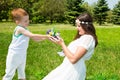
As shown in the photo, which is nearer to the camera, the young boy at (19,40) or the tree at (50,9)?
the young boy at (19,40)

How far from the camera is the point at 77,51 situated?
16.2ft

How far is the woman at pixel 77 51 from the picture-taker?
498 centimetres

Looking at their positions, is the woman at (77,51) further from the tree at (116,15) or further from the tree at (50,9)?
the tree at (116,15)

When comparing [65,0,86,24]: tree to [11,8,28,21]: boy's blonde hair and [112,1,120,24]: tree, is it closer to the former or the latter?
[112,1,120,24]: tree

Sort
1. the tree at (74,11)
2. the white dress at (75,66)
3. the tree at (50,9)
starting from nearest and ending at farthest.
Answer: the white dress at (75,66) < the tree at (74,11) < the tree at (50,9)

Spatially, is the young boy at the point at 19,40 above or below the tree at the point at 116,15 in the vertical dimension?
above

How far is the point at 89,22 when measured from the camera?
517cm

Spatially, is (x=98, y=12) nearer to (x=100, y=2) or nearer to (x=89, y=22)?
(x=100, y=2)

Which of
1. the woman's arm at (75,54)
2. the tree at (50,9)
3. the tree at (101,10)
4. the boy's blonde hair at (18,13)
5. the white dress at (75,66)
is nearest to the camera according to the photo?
the woman's arm at (75,54)

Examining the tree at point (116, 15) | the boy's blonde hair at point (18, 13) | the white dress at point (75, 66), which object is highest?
the boy's blonde hair at point (18, 13)

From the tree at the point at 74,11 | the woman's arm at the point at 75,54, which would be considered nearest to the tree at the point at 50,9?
the tree at the point at 74,11

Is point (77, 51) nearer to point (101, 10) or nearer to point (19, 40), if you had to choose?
point (19, 40)

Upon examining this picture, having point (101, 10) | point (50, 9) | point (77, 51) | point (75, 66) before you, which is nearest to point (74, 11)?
point (50, 9)

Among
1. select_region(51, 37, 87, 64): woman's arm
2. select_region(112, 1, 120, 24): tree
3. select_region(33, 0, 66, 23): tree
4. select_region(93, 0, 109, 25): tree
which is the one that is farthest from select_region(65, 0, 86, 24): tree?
select_region(51, 37, 87, 64): woman's arm
